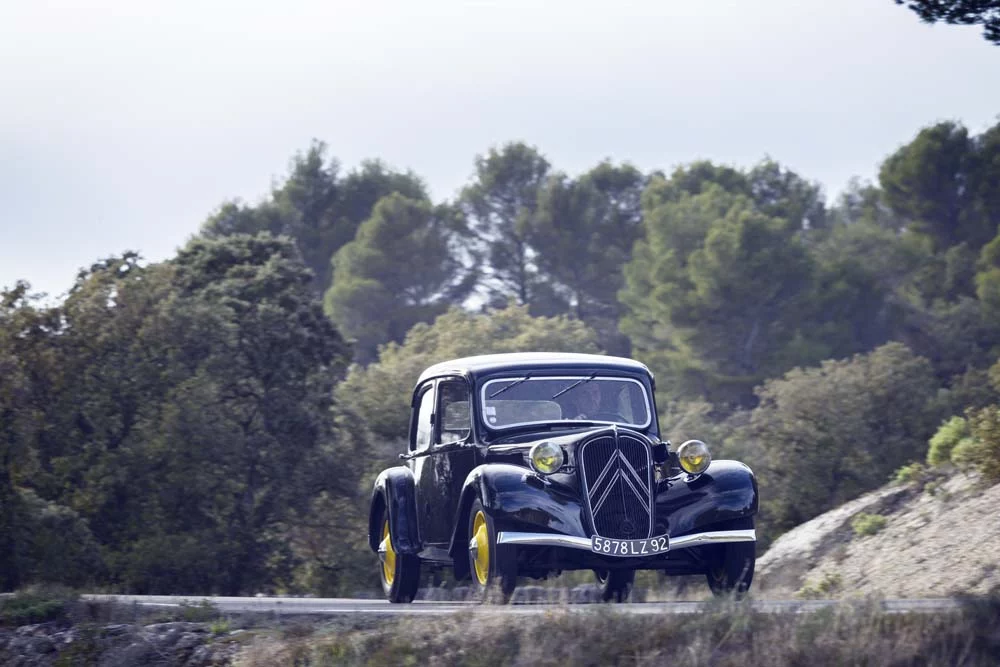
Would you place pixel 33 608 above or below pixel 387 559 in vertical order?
below

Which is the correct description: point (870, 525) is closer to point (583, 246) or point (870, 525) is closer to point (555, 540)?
point (555, 540)

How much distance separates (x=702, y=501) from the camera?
442 inches

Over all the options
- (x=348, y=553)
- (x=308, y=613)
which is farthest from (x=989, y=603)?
(x=348, y=553)

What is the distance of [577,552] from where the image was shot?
1088 cm

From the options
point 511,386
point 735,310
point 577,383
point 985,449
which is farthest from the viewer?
point 735,310

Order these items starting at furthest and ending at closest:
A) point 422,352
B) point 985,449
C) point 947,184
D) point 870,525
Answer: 1. point 947,184
2. point 422,352
3. point 870,525
4. point 985,449

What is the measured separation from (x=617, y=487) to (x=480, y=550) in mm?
1262

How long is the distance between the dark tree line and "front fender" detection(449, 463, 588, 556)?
391 inches

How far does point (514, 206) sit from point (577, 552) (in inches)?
2355

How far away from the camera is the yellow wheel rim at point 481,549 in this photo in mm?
11070

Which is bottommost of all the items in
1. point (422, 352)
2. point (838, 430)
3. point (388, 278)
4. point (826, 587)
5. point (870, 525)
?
point (826, 587)

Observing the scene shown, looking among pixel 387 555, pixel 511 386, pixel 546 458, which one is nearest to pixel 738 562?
pixel 546 458

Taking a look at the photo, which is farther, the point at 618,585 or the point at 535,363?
the point at 535,363

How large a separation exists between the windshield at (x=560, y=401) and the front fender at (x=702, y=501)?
1.35 metres
